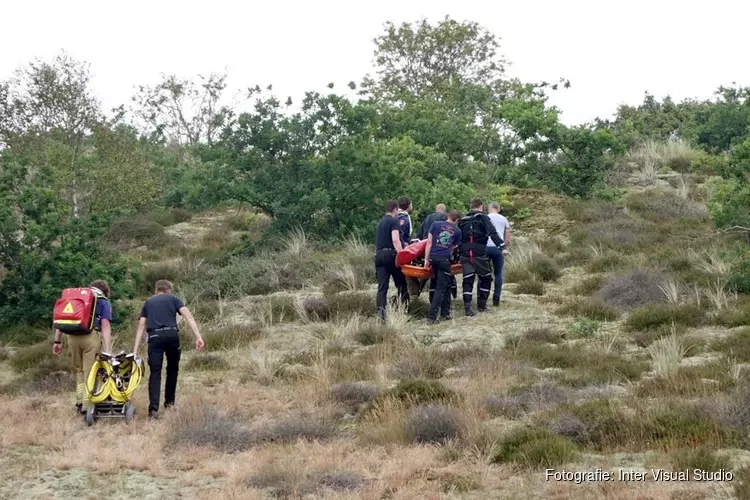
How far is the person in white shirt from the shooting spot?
49.0ft

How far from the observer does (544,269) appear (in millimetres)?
17500

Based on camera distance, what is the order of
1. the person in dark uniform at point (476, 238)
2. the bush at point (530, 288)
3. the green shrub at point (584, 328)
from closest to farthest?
the green shrub at point (584, 328), the person in dark uniform at point (476, 238), the bush at point (530, 288)

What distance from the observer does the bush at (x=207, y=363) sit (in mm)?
12820

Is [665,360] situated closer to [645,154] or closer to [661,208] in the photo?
[661,208]

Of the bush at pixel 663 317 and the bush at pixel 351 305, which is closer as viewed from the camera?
the bush at pixel 663 317

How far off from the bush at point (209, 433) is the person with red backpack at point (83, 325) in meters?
1.46

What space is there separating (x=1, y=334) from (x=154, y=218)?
9.44 m

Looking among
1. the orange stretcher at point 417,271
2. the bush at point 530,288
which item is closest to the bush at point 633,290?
the bush at point 530,288

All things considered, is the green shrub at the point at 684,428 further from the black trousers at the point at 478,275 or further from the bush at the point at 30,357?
the bush at the point at 30,357

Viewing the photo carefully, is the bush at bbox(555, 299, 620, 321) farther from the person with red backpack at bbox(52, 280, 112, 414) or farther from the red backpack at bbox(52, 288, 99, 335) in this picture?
the red backpack at bbox(52, 288, 99, 335)

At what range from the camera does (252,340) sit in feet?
46.7

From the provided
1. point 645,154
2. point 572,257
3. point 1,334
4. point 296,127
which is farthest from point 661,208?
point 1,334

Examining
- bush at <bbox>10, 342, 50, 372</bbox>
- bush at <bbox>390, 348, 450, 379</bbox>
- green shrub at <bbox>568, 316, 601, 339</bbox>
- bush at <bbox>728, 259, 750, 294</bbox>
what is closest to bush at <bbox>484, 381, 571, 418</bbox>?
bush at <bbox>390, 348, 450, 379</bbox>

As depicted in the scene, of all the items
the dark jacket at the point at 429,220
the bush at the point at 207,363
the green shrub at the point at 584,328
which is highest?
the dark jacket at the point at 429,220
